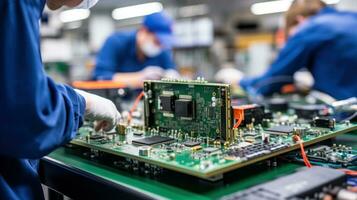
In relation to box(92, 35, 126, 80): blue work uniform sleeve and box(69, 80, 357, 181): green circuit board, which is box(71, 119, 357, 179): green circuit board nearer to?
box(69, 80, 357, 181): green circuit board

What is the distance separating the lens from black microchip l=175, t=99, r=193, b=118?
137 cm

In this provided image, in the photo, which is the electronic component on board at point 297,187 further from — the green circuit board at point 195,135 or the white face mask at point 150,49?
the white face mask at point 150,49

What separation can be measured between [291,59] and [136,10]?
10418mm

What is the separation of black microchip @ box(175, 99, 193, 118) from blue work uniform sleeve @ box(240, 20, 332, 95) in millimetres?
1342

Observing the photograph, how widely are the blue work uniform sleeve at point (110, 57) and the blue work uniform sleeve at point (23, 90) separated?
240 centimetres

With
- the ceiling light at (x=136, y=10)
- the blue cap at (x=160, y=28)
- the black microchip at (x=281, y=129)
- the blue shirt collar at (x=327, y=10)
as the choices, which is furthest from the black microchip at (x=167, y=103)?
the ceiling light at (x=136, y=10)

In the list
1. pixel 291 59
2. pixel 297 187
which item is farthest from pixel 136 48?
pixel 297 187

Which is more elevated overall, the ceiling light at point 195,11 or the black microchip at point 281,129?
the ceiling light at point 195,11

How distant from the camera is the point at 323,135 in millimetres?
1341

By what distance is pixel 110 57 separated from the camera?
343 cm

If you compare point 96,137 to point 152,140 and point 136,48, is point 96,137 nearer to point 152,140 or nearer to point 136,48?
point 152,140

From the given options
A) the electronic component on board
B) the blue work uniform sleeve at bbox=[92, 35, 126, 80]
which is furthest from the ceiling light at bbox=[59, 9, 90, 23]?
the electronic component on board

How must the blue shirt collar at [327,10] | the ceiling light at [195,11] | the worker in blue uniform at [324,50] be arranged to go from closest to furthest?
the worker in blue uniform at [324,50]
the blue shirt collar at [327,10]
the ceiling light at [195,11]

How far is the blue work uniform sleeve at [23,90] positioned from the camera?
0.91 metres
